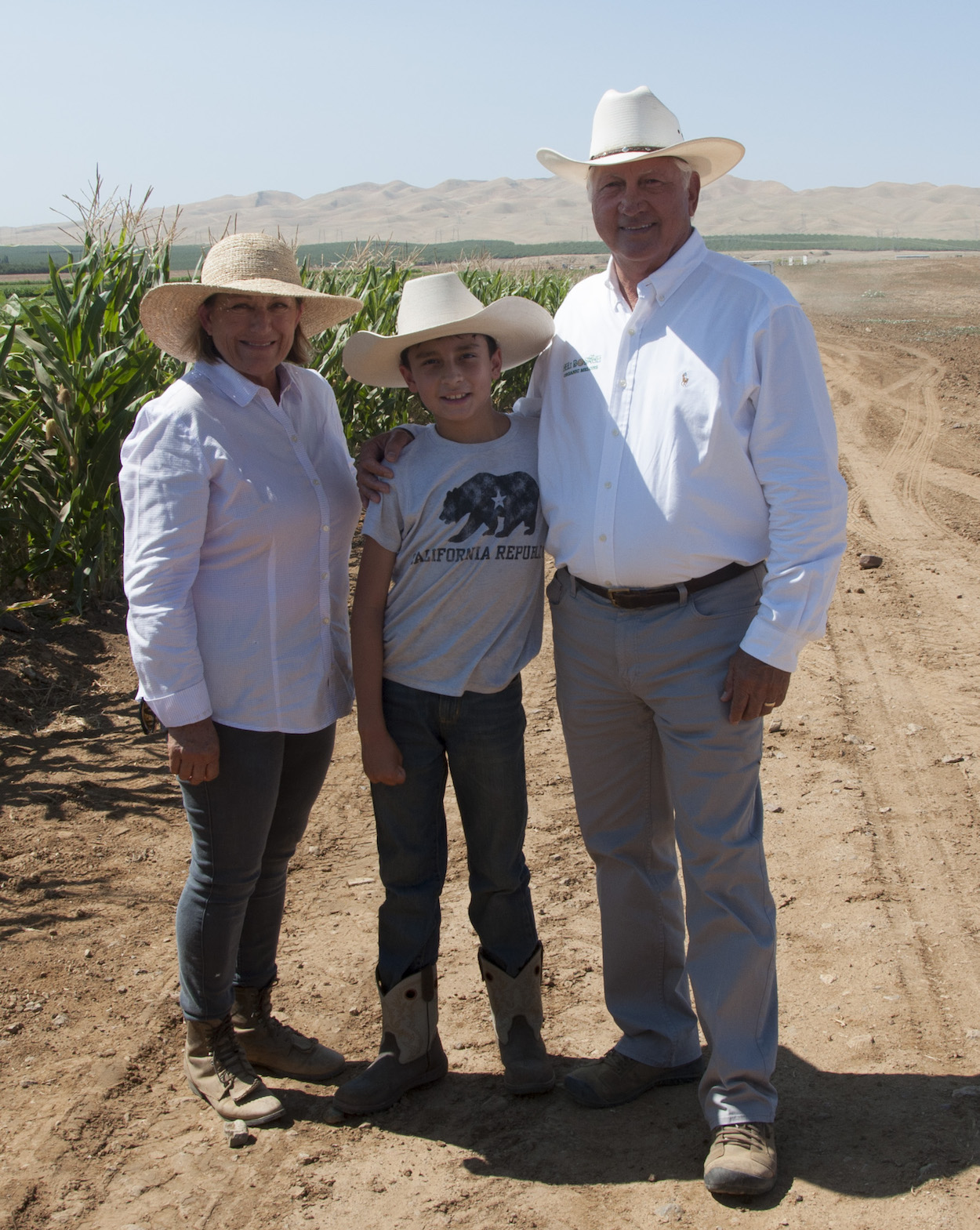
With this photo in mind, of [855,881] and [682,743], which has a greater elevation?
[682,743]

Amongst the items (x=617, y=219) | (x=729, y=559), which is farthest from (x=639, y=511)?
(x=617, y=219)

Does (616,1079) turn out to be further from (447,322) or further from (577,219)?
(577,219)

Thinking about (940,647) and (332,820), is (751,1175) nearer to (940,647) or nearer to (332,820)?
(332,820)

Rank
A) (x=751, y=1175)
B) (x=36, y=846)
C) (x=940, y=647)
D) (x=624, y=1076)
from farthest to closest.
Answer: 1. (x=940, y=647)
2. (x=36, y=846)
3. (x=624, y=1076)
4. (x=751, y=1175)

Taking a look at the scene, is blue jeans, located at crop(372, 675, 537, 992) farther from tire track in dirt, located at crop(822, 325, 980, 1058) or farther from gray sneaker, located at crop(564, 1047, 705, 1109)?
tire track in dirt, located at crop(822, 325, 980, 1058)

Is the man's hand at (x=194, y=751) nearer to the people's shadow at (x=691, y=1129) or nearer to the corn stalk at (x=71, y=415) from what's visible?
the people's shadow at (x=691, y=1129)

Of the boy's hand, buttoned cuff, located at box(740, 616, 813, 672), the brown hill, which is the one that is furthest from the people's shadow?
the brown hill

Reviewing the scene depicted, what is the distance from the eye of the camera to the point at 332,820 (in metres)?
4.16

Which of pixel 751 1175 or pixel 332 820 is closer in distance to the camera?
pixel 751 1175

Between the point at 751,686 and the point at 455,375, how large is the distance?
3.07 feet

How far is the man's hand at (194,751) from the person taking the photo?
2334 millimetres

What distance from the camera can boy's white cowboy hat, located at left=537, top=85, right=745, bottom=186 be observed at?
95.7 inches

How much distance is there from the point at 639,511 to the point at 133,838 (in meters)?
2.46

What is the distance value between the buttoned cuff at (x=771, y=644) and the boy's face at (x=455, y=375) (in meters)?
0.79
